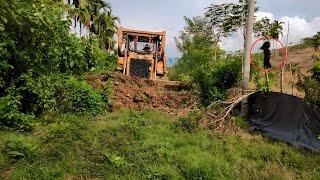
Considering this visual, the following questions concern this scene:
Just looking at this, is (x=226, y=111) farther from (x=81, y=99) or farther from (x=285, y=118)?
(x=81, y=99)

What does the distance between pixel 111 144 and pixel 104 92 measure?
13.3ft

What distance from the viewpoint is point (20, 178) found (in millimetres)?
8289

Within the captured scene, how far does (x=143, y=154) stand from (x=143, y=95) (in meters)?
4.91

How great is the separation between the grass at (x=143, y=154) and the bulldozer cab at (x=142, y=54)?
5.84m

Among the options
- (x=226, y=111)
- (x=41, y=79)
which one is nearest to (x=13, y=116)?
(x=41, y=79)

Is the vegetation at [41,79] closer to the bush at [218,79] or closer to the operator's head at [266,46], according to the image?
the bush at [218,79]

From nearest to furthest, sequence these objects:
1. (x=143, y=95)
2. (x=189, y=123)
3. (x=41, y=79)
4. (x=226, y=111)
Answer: (x=189, y=123), (x=226, y=111), (x=41, y=79), (x=143, y=95)

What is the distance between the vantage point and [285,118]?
11.1 metres

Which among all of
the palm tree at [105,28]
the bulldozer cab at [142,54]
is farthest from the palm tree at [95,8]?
the bulldozer cab at [142,54]

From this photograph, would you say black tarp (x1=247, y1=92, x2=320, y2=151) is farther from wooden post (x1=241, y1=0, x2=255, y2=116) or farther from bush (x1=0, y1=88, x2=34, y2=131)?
bush (x1=0, y1=88, x2=34, y2=131)

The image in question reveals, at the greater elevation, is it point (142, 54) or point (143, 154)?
point (142, 54)

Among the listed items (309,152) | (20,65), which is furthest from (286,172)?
(20,65)

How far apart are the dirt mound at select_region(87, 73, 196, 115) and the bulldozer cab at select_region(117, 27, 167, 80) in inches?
86.5

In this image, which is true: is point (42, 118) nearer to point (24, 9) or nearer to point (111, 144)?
point (111, 144)
